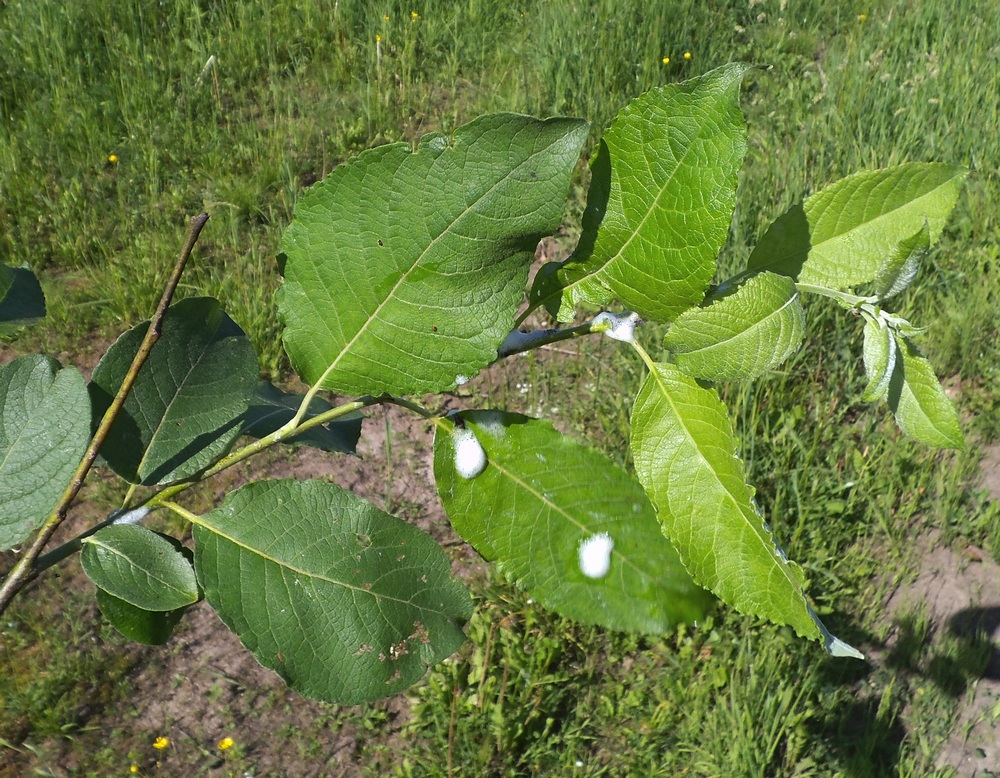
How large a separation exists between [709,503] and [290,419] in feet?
1.55

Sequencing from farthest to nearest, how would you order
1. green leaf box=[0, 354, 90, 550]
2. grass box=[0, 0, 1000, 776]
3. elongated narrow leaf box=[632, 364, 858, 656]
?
grass box=[0, 0, 1000, 776] < green leaf box=[0, 354, 90, 550] < elongated narrow leaf box=[632, 364, 858, 656]

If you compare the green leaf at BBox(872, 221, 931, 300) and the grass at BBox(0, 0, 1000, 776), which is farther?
the grass at BBox(0, 0, 1000, 776)

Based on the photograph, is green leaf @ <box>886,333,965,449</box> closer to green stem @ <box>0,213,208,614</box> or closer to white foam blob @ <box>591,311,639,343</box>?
white foam blob @ <box>591,311,639,343</box>

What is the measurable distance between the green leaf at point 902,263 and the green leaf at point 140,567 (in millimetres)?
612

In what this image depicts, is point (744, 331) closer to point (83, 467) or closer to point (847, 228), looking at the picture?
point (847, 228)

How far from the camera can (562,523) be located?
0.71 metres

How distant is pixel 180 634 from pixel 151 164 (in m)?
2.05

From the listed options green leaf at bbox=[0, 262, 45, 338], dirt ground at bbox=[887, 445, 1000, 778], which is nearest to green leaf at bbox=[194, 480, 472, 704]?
green leaf at bbox=[0, 262, 45, 338]

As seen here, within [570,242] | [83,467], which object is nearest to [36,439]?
[83,467]

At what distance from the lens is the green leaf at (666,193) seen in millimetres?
630

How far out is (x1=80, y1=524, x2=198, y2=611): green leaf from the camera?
712 mm

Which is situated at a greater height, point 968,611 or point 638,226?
point 638,226

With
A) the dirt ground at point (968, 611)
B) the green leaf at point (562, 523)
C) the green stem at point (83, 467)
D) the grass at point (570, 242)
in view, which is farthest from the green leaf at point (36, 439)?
the dirt ground at point (968, 611)

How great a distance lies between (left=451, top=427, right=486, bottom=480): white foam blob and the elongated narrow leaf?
0.13 metres
